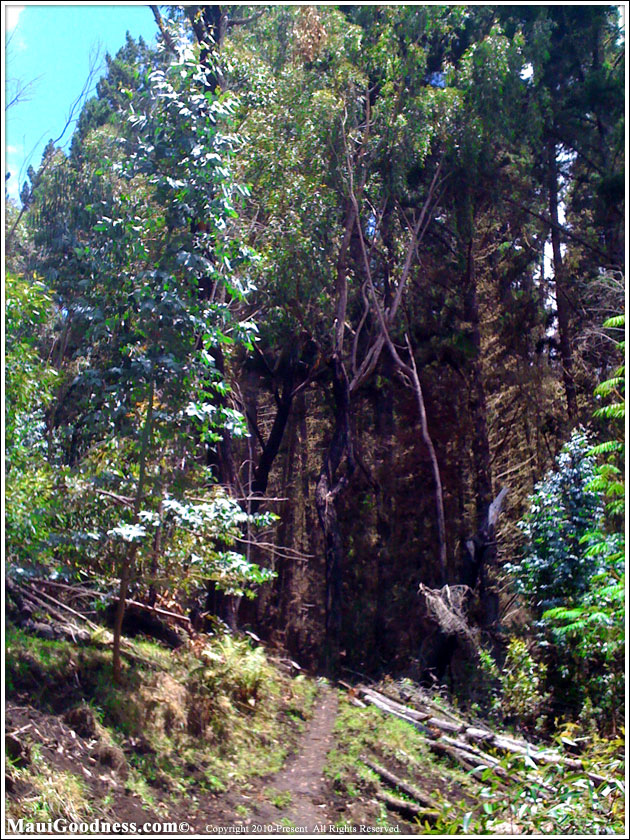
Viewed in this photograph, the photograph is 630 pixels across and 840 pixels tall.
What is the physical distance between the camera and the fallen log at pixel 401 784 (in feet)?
24.1

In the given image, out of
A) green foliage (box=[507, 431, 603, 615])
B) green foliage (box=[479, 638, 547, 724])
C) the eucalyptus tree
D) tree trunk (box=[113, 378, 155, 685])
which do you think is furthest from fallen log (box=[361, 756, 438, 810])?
green foliage (box=[507, 431, 603, 615])

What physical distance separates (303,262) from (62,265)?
6.60m

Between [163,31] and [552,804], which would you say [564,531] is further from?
[163,31]

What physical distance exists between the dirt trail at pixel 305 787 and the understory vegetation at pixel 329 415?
0.48ft

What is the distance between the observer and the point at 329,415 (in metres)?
17.1

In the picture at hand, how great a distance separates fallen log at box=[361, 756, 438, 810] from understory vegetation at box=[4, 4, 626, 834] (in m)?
0.04

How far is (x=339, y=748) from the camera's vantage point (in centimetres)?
939

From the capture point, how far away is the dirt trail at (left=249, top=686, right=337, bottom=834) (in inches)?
259

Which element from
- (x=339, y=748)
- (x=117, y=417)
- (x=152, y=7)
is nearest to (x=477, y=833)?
(x=339, y=748)

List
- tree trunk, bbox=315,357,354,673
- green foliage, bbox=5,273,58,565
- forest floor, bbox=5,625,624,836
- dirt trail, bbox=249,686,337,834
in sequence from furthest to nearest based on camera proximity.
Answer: tree trunk, bbox=315,357,354,673 → dirt trail, bbox=249,686,337,834 → forest floor, bbox=5,625,624,836 → green foliage, bbox=5,273,58,565

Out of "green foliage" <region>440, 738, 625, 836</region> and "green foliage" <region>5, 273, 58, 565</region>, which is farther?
"green foliage" <region>440, 738, 625, 836</region>

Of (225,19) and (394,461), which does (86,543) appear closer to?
(225,19)

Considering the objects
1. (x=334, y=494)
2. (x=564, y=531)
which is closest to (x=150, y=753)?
(x=564, y=531)

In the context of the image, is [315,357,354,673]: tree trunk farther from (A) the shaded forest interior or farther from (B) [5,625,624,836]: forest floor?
(B) [5,625,624,836]: forest floor
